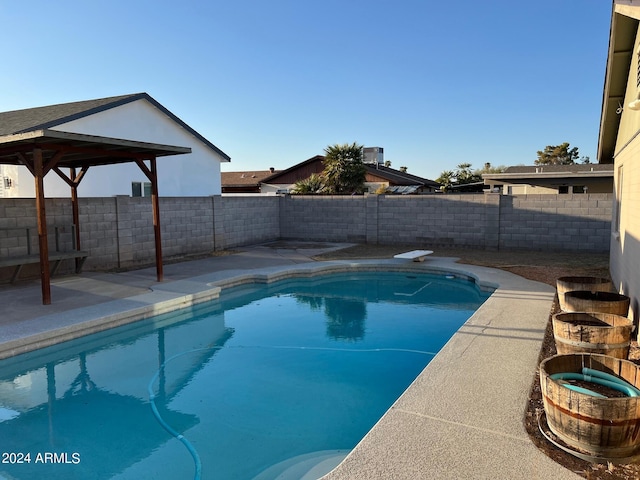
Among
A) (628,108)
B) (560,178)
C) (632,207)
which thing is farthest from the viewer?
(560,178)

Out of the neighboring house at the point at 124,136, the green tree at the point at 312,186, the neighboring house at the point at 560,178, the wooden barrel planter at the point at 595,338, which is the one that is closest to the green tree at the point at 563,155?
the neighboring house at the point at 560,178

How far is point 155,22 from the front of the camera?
12.1 meters

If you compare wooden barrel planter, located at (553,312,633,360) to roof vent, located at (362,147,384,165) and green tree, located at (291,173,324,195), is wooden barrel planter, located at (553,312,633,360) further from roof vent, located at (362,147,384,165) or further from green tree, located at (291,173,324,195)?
roof vent, located at (362,147,384,165)

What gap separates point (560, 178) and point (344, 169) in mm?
10833

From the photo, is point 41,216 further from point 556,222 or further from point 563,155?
point 563,155

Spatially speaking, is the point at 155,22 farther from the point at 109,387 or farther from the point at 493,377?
the point at 493,377

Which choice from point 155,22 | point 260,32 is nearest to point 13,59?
point 155,22

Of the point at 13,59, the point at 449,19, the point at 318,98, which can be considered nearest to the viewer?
the point at 13,59

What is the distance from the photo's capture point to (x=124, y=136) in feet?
55.2

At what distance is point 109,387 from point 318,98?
17.4 m

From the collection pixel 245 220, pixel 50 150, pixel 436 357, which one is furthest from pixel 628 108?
pixel 245 220

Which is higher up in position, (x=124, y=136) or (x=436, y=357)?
(x=124, y=136)

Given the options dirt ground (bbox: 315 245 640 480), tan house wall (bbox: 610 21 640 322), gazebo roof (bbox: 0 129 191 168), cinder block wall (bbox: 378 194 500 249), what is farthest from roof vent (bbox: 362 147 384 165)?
tan house wall (bbox: 610 21 640 322)

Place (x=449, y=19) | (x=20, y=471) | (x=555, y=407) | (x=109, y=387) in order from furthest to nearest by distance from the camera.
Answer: (x=449, y=19) < (x=109, y=387) < (x=20, y=471) < (x=555, y=407)
